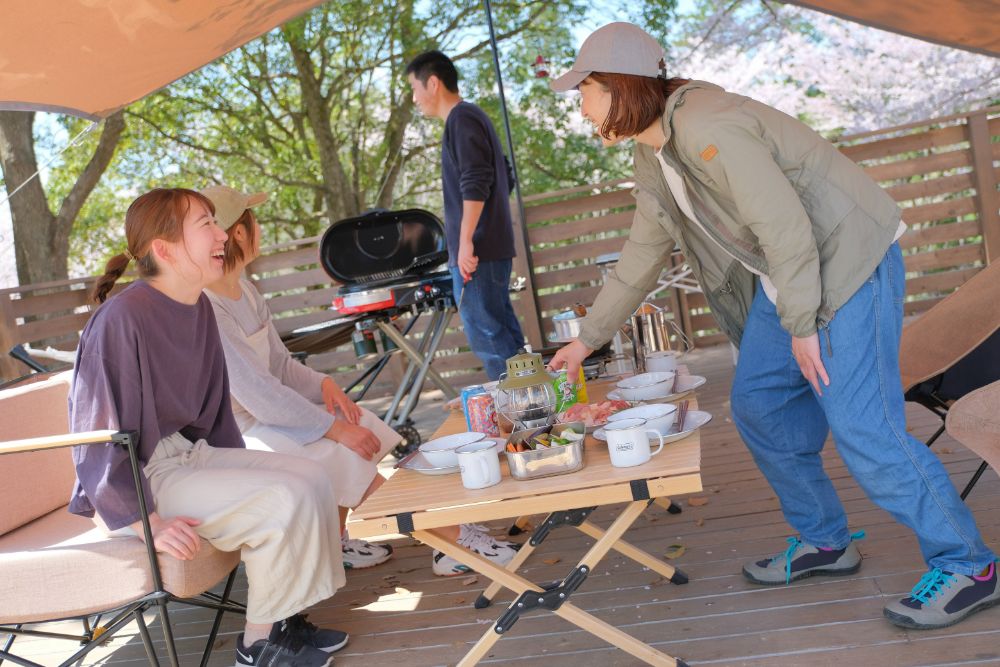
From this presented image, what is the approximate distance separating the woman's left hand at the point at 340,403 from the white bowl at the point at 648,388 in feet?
3.53

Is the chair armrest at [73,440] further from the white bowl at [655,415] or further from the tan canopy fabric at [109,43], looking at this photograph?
the tan canopy fabric at [109,43]

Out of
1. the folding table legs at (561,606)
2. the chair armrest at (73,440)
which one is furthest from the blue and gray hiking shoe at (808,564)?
the chair armrest at (73,440)

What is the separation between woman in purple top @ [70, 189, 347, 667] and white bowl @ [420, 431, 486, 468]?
1.37 ft

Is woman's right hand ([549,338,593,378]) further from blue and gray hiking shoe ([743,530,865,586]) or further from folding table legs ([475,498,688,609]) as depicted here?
blue and gray hiking shoe ([743,530,865,586])

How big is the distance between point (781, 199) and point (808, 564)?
3.52 ft

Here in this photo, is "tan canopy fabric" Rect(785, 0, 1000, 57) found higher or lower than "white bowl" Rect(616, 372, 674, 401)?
higher

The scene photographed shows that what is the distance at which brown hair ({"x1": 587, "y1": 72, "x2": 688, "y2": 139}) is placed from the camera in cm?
223

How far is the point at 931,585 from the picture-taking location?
224cm

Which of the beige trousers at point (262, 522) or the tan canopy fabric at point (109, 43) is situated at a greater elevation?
the tan canopy fabric at point (109, 43)

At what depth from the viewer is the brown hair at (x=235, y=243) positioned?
321 cm

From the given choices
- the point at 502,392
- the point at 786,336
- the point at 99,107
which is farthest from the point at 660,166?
the point at 99,107

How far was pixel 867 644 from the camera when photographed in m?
2.19

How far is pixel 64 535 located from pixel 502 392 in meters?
1.31

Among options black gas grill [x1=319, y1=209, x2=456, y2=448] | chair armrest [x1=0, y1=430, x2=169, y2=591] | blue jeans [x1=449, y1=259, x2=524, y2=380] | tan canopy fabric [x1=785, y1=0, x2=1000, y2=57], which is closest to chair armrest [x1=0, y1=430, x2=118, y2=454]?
chair armrest [x1=0, y1=430, x2=169, y2=591]
